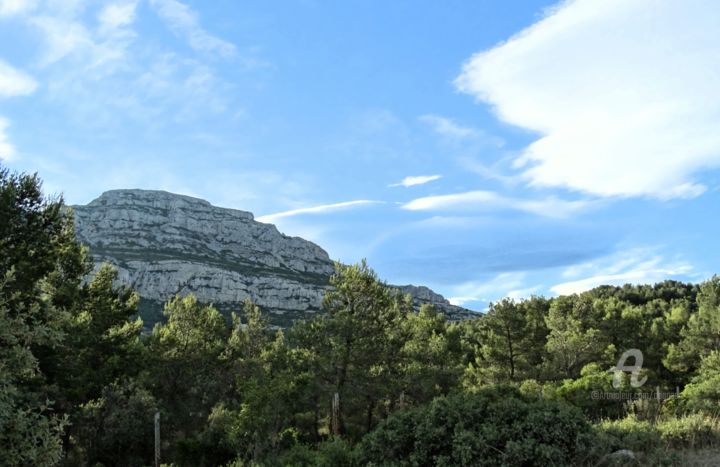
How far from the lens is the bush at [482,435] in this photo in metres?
8.20

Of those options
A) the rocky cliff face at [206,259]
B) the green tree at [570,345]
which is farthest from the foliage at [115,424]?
the rocky cliff face at [206,259]

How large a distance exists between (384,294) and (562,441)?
867 inches

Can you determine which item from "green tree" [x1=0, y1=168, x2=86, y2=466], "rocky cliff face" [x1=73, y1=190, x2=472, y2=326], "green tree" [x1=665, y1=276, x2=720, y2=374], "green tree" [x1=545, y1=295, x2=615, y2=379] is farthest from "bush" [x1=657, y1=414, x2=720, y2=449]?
"rocky cliff face" [x1=73, y1=190, x2=472, y2=326]

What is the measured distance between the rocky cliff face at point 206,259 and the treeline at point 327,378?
271ft

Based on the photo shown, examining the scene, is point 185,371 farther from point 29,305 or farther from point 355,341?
point 29,305

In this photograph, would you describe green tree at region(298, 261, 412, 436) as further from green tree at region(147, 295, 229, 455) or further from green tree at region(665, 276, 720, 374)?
green tree at region(665, 276, 720, 374)

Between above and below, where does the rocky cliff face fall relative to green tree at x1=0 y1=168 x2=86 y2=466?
above

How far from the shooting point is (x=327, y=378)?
2797 centimetres

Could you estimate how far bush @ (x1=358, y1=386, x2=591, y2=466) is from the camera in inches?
323

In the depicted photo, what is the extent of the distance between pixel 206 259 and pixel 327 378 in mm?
143149

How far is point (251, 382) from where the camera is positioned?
17844 millimetres

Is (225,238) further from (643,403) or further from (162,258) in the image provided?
(643,403)

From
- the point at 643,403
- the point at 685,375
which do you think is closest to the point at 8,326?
the point at 643,403

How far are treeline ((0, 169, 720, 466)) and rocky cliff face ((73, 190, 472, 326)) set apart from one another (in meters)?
82.7
